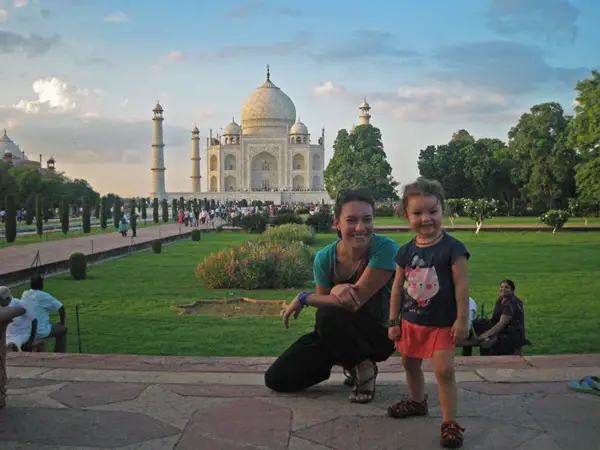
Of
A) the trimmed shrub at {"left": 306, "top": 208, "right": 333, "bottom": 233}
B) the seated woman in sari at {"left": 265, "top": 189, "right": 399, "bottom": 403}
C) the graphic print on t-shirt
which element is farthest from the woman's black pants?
the trimmed shrub at {"left": 306, "top": 208, "right": 333, "bottom": 233}

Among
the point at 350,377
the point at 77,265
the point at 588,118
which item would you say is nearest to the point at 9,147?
the point at 588,118

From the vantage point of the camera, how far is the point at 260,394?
260 centimetres

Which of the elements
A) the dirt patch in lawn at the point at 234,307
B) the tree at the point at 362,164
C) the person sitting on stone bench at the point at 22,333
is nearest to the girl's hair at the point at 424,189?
the person sitting on stone bench at the point at 22,333

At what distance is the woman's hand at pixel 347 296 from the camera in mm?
2490

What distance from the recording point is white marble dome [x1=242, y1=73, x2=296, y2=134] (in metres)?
53.2

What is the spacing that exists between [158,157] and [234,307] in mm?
43175

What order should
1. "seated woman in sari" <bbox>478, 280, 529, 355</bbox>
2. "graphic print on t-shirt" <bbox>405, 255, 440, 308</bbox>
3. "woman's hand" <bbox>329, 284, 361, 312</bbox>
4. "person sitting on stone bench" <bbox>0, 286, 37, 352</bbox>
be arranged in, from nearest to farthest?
"graphic print on t-shirt" <bbox>405, 255, 440, 308</bbox> < "woman's hand" <bbox>329, 284, 361, 312</bbox> < "seated woman in sari" <bbox>478, 280, 529, 355</bbox> < "person sitting on stone bench" <bbox>0, 286, 37, 352</bbox>

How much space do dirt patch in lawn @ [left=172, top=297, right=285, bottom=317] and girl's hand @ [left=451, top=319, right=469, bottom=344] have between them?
381 cm

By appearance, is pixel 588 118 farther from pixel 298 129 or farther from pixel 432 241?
pixel 298 129

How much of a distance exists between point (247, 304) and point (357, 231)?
14.3ft

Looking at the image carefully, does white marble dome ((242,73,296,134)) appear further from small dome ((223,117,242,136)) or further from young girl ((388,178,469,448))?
young girl ((388,178,469,448))

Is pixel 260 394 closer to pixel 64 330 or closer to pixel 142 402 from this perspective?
pixel 142 402

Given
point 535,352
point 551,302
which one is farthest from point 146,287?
point 535,352

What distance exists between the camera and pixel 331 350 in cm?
262
